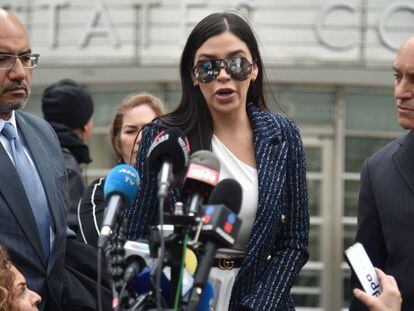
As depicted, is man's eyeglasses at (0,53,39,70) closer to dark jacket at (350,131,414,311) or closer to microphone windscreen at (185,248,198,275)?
microphone windscreen at (185,248,198,275)

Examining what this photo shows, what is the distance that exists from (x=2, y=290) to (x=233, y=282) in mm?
1038

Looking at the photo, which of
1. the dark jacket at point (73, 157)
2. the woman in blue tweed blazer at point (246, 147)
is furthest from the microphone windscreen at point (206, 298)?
the dark jacket at point (73, 157)

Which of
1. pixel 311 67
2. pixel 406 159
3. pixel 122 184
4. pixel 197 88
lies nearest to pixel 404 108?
pixel 406 159

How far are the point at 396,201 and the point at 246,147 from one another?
710mm

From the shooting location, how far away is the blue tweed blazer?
4.89 metres

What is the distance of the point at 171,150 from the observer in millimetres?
3957

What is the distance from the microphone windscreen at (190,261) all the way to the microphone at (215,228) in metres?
0.16

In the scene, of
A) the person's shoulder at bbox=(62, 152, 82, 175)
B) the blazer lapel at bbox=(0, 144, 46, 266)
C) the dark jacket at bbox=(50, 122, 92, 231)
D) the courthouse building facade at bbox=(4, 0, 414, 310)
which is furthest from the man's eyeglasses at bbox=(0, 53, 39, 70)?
the courthouse building facade at bbox=(4, 0, 414, 310)

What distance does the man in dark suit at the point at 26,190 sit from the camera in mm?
4688

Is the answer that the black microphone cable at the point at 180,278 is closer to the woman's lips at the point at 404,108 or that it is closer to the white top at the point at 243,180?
the white top at the point at 243,180

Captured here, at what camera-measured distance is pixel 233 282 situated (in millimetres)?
4883

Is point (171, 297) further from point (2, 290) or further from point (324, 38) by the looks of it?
point (324, 38)

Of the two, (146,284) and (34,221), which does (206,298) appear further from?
(34,221)

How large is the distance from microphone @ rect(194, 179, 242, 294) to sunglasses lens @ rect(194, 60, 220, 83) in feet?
3.70
